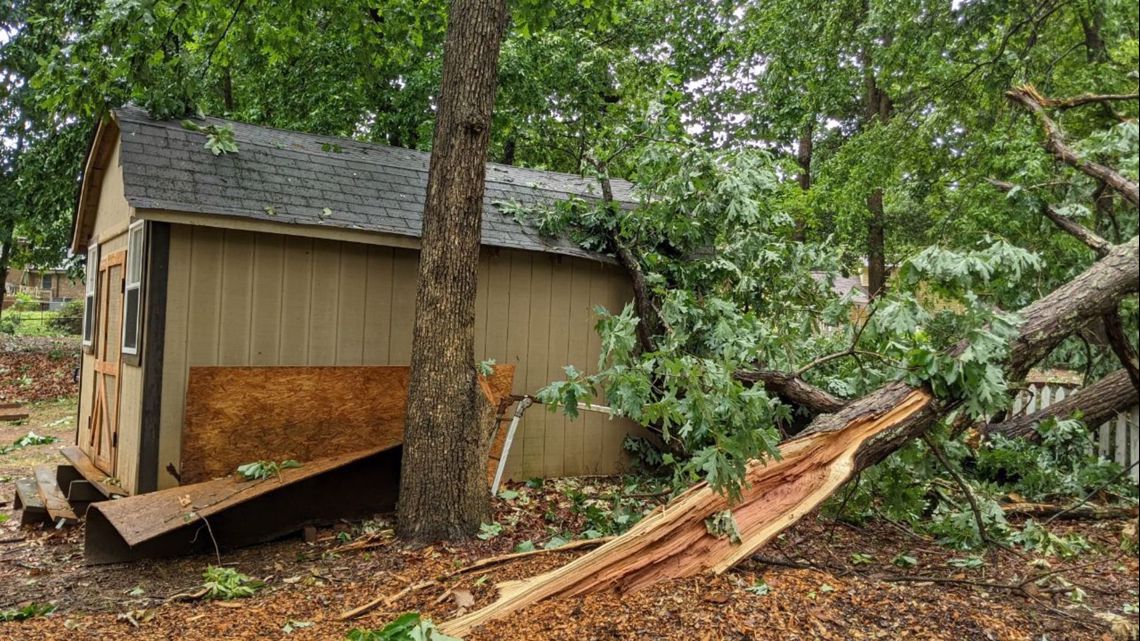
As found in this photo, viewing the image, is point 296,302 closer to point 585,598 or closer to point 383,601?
point 383,601

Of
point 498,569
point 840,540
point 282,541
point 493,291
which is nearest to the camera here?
point 498,569

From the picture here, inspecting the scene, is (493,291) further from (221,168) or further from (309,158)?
(221,168)

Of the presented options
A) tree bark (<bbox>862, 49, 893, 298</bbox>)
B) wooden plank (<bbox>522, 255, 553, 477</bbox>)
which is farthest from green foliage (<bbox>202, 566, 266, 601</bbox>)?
tree bark (<bbox>862, 49, 893, 298</bbox>)

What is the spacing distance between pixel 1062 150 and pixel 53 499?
7.55 metres

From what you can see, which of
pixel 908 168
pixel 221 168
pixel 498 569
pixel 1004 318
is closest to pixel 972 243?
pixel 1004 318

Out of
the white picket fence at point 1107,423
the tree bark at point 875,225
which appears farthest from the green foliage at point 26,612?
the tree bark at point 875,225

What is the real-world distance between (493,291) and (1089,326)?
199 inches

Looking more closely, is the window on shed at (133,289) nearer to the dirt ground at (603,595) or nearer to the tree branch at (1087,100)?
the dirt ground at (603,595)

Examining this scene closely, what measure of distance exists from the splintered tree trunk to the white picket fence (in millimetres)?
1057

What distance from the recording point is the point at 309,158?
7234mm

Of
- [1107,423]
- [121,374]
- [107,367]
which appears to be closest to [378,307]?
[121,374]

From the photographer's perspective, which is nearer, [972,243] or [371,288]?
[972,243]

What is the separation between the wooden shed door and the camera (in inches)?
266

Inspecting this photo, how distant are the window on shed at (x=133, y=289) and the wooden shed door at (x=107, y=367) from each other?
0.82ft
